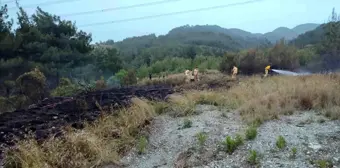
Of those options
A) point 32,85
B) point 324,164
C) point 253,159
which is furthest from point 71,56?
point 324,164

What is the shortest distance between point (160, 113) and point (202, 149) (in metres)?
3.04

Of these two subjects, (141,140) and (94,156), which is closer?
(94,156)

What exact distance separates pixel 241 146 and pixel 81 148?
2.44m

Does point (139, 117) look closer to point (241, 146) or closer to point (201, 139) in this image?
point (201, 139)

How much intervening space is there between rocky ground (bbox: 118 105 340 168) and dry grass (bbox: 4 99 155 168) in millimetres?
326

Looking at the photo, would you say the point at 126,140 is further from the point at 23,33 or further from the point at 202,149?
the point at 23,33

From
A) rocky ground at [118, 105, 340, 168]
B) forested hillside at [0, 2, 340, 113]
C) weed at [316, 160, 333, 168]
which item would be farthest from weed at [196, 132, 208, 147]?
forested hillside at [0, 2, 340, 113]

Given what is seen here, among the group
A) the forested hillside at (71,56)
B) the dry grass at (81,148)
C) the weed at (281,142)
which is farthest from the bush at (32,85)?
the weed at (281,142)

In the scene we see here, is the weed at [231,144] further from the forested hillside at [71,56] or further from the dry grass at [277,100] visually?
the forested hillside at [71,56]

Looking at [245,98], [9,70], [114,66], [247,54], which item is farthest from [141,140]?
[114,66]

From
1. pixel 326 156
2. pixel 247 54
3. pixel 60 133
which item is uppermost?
pixel 247 54

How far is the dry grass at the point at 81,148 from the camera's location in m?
4.80

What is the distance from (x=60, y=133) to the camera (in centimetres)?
592

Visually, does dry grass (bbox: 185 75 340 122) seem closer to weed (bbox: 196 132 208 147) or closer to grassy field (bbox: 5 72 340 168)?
grassy field (bbox: 5 72 340 168)
